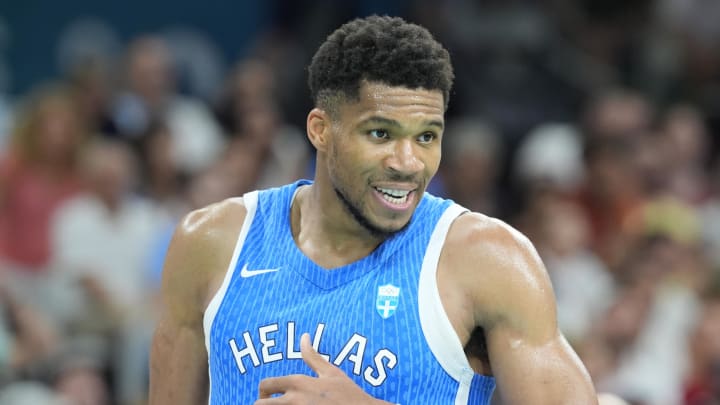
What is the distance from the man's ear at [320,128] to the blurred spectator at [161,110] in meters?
5.62

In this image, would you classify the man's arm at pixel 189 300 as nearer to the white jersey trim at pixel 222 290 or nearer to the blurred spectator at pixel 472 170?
the white jersey trim at pixel 222 290

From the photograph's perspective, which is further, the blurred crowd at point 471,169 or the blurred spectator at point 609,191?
the blurred spectator at point 609,191

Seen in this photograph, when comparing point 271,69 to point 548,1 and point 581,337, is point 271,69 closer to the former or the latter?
point 548,1

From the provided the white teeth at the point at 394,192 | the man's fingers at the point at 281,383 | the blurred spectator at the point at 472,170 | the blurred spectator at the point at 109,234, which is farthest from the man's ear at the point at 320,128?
the blurred spectator at the point at 472,170

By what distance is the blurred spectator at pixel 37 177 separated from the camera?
9.16 meters

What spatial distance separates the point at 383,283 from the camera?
4.18m

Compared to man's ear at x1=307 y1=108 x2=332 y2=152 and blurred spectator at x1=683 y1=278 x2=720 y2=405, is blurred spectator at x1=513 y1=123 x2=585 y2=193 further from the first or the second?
man's ear at x1=307 y1=108 x2=332 y2=152

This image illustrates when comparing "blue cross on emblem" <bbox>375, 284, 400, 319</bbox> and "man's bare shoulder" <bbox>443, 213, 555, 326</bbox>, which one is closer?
"man's bare shoulder" <bbox>443, 213, 555, 326</bbox>

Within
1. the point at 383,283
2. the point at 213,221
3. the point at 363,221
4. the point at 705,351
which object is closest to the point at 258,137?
the point at 705,351

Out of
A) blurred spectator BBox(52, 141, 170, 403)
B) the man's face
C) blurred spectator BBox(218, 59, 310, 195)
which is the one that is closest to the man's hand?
the man's face

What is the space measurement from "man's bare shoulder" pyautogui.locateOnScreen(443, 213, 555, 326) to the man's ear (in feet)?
1.66

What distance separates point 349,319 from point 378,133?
1.85ft

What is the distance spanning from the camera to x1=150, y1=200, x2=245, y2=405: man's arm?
176 inches

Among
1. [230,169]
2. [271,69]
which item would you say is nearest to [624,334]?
[230,169]
